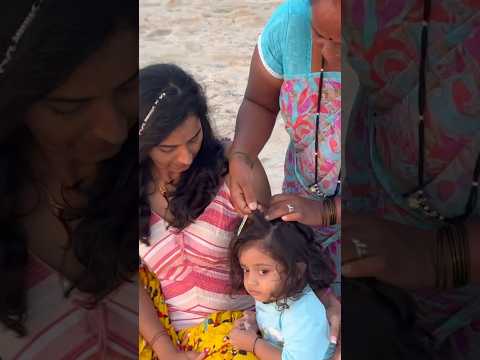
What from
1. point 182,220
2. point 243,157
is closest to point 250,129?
point 243,157

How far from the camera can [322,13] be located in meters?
0.83

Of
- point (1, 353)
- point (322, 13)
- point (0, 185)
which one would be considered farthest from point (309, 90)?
point (1, 353)

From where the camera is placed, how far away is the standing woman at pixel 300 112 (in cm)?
84

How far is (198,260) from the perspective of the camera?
885 millimetres

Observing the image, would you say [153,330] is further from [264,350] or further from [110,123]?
[110,123]

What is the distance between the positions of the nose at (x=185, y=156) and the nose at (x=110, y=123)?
8 centimetres

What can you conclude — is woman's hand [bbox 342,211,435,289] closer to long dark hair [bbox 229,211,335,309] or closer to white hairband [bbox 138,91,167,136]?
long dark hair [bbox 229,211,335,309]

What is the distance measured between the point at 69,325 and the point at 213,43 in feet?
1.44

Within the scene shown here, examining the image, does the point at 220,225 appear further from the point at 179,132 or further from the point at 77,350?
the point at 77,350

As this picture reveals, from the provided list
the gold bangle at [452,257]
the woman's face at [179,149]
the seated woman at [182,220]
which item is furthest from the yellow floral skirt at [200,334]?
the gold bangle at [452,257]

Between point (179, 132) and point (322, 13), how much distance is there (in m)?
0.22

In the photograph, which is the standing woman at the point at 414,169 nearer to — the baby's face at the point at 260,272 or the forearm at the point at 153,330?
the baby's face at the point at 260,272

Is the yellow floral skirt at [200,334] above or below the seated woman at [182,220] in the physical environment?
below

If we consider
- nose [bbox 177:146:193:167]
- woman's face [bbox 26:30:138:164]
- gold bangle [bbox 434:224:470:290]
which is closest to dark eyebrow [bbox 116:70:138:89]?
woman's face [bbox 26:30:138:164]
